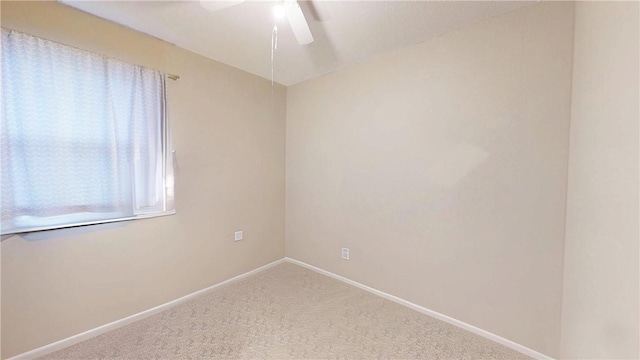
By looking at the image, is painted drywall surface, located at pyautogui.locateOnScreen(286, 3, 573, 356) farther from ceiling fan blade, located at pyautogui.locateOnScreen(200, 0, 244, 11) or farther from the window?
the window

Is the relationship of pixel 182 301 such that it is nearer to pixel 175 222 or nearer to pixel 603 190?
pixel 175 222

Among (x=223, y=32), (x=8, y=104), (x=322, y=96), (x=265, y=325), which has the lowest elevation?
(x=265, y=325)

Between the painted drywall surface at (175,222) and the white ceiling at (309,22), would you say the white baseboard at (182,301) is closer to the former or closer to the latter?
the painted drywall surface at (175,222)

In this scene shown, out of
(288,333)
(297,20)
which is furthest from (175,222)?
(297,20)

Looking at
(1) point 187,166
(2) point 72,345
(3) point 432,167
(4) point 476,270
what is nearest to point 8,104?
(1) point 187,166

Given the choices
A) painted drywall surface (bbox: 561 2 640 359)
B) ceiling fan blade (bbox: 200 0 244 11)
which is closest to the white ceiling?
ceiling fan blade (bbox: 200 0 244 11)

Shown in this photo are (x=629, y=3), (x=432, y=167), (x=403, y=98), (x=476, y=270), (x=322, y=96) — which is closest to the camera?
(x=629, y=3)

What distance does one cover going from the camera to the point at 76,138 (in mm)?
1638

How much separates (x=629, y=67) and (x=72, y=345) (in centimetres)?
348

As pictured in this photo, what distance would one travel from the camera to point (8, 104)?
141 cm

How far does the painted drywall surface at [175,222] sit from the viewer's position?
1543 millimetres

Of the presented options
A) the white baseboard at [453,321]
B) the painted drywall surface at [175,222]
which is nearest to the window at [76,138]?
the painted drywall surface at [175,222]

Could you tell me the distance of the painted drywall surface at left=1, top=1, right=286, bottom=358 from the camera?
1.54 meters

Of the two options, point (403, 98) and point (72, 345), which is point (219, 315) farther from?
point (403, 98)
